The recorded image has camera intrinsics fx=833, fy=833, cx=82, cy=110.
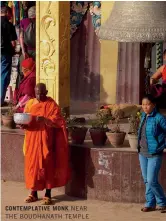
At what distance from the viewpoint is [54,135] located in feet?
34.8

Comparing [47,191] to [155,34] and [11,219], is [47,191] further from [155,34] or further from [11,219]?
[155,34]

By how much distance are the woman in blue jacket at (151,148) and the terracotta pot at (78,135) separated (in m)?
1.06

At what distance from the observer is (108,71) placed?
46.6ft

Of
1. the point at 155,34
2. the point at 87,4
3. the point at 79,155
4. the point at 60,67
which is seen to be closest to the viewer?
the point at 155,34

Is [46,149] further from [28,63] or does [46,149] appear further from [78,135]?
[28,63]

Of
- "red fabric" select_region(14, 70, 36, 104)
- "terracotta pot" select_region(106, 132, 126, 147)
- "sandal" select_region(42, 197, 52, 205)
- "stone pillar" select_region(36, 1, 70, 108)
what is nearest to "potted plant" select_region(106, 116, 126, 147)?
"terracotta pot" select_region(106, 132, 126, 147)

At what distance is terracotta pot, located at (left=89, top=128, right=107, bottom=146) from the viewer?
10.8 metres

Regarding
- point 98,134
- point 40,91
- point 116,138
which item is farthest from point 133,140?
point 40,91

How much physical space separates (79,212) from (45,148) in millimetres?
905

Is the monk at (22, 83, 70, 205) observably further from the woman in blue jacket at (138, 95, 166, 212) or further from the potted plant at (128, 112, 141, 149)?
the woman in blue jacket at (138, 95, 166, 212)

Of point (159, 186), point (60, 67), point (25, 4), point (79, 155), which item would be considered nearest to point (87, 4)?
point (25, 4)

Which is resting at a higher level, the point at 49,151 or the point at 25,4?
the point at 25,4

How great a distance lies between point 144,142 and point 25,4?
228 inches

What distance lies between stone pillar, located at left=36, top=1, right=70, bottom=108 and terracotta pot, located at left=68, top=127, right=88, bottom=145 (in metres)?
1.22
